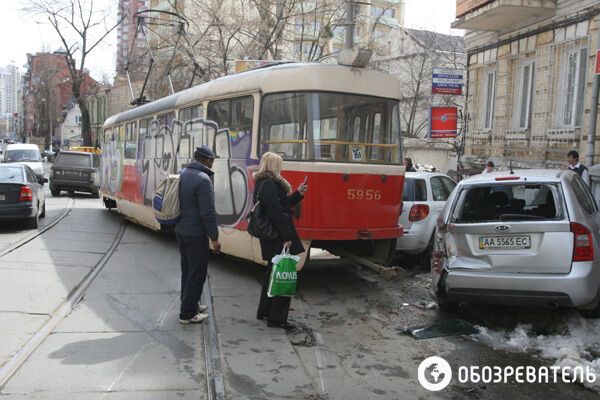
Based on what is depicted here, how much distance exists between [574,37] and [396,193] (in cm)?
729

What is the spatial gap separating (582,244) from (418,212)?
3.99m

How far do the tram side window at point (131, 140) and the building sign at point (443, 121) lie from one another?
833cm

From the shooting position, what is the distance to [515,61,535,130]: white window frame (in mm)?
14281

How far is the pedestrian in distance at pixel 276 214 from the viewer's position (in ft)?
19.2

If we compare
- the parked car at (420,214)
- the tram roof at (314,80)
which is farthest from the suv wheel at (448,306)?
the tram roof at (314,80)

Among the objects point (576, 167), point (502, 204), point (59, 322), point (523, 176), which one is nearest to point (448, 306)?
point (502, 204)

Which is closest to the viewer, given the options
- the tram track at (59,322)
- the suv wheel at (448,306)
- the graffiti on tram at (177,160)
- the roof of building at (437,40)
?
the tram track at (59,322)

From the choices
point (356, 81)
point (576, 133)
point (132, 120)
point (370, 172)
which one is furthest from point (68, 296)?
point (576, 133)

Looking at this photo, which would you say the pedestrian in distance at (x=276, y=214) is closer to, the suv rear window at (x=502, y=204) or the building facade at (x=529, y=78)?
the suv rear window at (x=502, y=204)

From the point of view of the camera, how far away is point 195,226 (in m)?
5.86

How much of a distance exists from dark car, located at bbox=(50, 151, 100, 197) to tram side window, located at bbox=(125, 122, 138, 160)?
9338 mm

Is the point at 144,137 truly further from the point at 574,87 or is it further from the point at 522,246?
the point at 574,87

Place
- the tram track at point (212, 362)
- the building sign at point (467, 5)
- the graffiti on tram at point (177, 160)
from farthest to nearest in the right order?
the building sign at point (467, 5), the graffiti on tram at point (177, 160), the tram track at point (212, 362)

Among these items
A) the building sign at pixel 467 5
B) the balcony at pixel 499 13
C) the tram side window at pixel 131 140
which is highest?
the building sign at pixel 467 5
